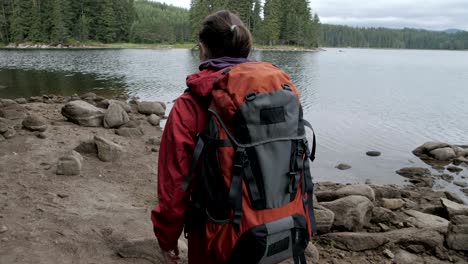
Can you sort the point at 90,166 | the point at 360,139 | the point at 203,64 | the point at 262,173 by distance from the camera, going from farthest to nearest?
the point at 360,139
the point at 90,166
the point at 203,64
the point at 262,173

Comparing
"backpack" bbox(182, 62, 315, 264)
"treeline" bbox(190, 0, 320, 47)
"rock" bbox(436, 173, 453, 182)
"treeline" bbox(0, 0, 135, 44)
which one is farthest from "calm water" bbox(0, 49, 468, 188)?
"treeline" bbox(0, 0, 135, 44)

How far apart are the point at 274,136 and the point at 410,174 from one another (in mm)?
12274

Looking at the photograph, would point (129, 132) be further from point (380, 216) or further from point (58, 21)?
point (58, 21)

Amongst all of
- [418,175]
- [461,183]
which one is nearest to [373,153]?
[418,175]

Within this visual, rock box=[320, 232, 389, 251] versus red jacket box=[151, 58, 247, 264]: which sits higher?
red jacket box=[151, 58, 247, 264]

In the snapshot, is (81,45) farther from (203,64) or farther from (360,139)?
(203,64)

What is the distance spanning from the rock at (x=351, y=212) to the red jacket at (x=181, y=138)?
13.8 feet

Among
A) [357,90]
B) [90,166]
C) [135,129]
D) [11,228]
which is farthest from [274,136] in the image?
[357,90]

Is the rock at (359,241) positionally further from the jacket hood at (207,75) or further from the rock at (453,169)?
the rock at (453,169)

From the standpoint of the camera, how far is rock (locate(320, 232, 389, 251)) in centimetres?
547

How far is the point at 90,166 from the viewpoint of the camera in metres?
8.26

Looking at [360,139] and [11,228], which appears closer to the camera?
[11,228]

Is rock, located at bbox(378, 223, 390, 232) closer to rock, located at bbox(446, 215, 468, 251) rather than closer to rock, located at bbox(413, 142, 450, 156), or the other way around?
rock, located at bbox(446, 215, 468, 251)

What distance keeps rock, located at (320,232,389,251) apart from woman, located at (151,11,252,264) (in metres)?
3.53
